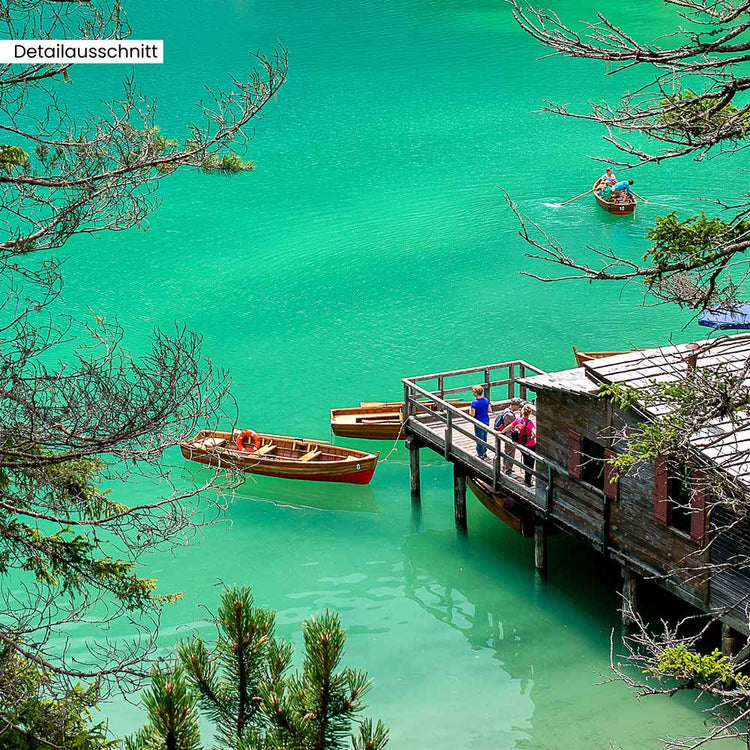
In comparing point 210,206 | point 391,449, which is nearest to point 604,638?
point 391,449

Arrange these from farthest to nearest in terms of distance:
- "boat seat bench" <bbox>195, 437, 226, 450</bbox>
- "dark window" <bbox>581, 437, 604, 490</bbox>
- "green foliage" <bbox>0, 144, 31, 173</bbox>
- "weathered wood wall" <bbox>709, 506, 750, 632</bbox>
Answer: "dark window" <bbox>581, 437, 604, 490</bbox> < "weathered wood wall" <bbox>709, 506, 750, 632</bbox> < "boat seat bench" <bbox>195, 437, 226, 450</bbox> < "green foliage" <bbox>0, 144, 31, 173</bbox>

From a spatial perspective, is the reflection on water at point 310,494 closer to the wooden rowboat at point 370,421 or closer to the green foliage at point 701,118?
the wooden rowboat at point 370,421

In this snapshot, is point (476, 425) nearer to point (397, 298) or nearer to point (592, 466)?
point (592, 466)

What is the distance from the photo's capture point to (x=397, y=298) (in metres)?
38.2

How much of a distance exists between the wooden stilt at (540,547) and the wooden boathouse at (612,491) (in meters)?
0.02

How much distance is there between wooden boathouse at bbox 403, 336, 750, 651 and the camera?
15.6 meters

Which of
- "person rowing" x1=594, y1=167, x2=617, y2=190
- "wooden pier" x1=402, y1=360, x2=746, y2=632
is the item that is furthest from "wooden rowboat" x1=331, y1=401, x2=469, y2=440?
"person rowing" x1=594, y1=167, x2=617, y2=190

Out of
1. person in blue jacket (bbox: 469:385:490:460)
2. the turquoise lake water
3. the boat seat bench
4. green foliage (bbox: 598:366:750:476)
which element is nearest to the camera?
green foliage (bbox: 598:366:750:476)

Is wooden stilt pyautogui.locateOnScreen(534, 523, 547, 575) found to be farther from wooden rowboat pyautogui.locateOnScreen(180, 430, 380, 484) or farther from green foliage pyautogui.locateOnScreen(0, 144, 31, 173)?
green foliage pyautogui.locateOnScreen(0, 144, 31, 173)

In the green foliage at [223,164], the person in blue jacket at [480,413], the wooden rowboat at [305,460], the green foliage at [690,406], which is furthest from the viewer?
the wooden rowboat at [305,460]

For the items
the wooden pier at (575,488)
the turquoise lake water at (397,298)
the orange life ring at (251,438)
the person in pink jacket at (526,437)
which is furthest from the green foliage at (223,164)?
the orange life ring at (251,438)

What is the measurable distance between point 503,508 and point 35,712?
44.8ft

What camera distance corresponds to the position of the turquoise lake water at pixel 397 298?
18.4m

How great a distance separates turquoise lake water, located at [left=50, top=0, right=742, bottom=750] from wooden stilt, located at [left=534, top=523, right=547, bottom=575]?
0.52m
